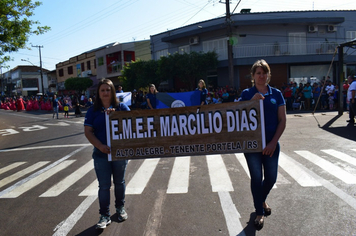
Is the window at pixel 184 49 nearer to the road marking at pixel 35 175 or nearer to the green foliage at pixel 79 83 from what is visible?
the green foliage at pixel 79 83

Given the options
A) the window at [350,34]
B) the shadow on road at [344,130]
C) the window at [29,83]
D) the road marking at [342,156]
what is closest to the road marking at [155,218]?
the road marking at [342,156]

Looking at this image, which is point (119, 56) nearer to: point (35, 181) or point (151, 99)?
point (151, 99)

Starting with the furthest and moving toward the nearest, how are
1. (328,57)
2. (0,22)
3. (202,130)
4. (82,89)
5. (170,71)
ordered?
(82,89) → (170,71) → (328,57) → (0,22) → (202,130)

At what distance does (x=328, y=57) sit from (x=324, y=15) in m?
5.07

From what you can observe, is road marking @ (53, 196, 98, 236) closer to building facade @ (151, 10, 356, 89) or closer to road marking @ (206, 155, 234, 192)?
road marking @ (206, 155, 234, 192)

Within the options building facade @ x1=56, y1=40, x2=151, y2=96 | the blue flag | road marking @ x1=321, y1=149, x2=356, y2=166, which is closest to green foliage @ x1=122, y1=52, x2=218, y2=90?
building facade @ x1=56, y1=40, x2=151, y2=96

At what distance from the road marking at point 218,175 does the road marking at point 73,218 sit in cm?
209

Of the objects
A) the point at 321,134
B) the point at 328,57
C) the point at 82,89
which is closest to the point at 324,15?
the point at 328,57

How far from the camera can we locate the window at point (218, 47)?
30.0 metres

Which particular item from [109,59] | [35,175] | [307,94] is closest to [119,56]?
[109,59]

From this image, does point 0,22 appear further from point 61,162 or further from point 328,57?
point 328,57

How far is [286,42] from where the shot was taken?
29.0 m

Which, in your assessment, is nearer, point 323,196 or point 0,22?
point 323,196

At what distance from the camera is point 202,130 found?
4.01 meters
